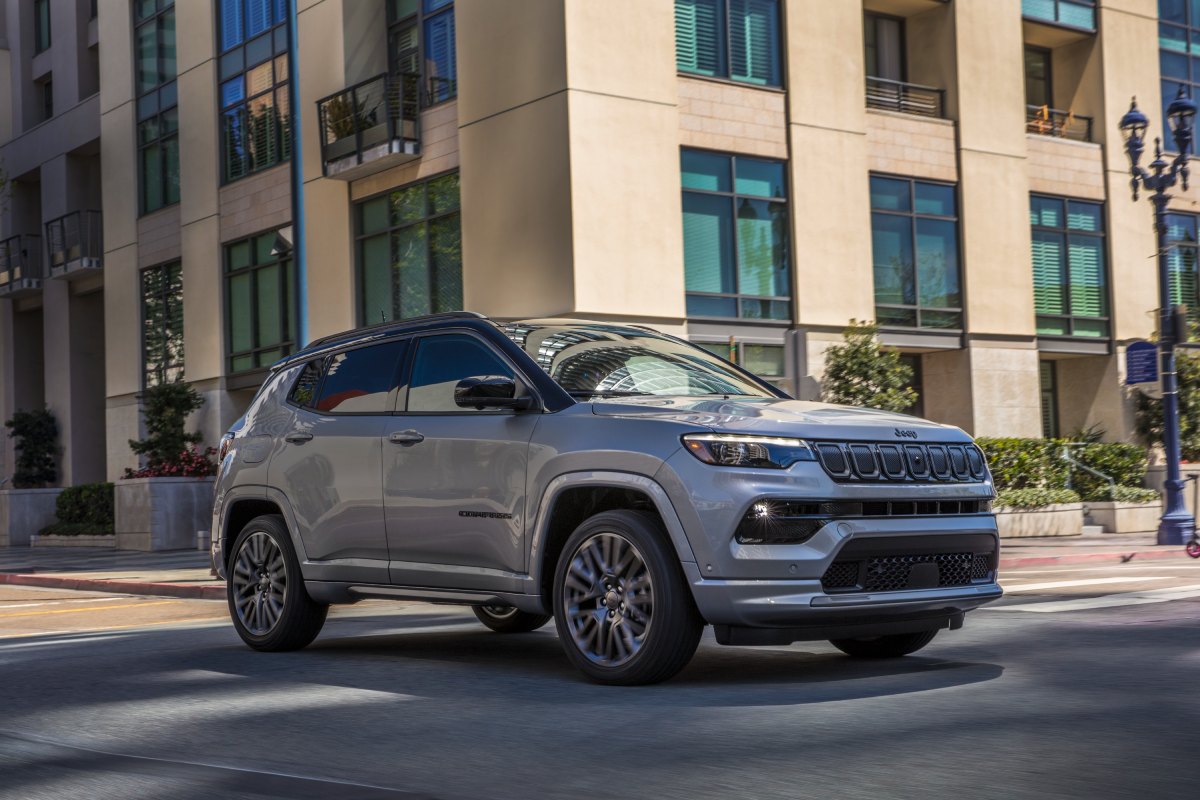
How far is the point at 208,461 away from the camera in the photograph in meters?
28.9

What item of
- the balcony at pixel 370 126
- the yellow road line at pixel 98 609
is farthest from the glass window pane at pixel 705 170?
the yellow road line at pixel 98 609

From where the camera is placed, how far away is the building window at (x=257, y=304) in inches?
1161

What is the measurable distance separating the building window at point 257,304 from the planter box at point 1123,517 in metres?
15.6

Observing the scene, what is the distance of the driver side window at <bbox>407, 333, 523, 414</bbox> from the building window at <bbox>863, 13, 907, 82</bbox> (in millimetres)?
20532

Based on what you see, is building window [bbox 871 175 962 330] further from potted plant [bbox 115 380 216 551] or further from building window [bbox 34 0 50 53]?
building window [bbox 34 0 50 53]

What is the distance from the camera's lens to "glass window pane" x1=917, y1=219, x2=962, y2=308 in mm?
26750

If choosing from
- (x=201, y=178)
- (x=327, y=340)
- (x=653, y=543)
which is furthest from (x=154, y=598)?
(x=201, y=178)

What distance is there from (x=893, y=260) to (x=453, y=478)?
772 inches

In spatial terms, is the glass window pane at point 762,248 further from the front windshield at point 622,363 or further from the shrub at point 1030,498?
the front windshield at point 622,363

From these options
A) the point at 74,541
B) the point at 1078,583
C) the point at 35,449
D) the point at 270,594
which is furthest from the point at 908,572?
the point at 35,449

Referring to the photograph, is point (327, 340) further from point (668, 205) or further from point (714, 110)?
point (714, 110)

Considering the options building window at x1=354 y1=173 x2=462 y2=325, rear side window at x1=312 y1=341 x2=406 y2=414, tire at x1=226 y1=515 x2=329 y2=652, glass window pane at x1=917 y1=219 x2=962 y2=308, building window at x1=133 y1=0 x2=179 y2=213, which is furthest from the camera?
building window at x1=133 y1=0 x2=179 y2=213

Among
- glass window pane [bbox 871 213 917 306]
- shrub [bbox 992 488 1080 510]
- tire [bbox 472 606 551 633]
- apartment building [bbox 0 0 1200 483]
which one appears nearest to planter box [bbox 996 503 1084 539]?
shrub [bbox 992 488 1080 510]

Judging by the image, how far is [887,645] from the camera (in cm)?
797
